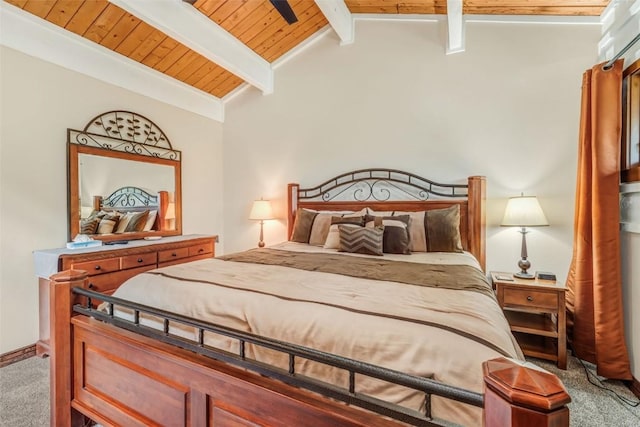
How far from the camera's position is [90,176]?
113 inches

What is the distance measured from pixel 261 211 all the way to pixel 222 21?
214 cm

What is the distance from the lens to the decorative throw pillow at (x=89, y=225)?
2803 mm

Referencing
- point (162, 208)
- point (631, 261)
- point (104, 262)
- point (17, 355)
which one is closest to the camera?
point (631, 261)

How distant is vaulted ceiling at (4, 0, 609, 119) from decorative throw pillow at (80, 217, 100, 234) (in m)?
1.73

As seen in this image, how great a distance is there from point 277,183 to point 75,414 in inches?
120

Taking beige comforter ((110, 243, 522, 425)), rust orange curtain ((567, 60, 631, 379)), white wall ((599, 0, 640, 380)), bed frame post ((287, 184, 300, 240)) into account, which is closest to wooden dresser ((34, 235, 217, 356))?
beige comforter ((110, 243, 522, 425))

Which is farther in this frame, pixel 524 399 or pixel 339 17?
pixel 339 17

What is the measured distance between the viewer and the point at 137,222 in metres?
3.32

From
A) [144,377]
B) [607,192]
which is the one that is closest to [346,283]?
[144,377]

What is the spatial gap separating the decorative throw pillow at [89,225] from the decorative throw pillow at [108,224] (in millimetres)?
43

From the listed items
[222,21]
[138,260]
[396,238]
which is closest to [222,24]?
[222,21]

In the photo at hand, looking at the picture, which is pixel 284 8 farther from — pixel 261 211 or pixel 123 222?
pixel 123 222

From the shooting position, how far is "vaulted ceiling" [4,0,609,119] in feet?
8.29

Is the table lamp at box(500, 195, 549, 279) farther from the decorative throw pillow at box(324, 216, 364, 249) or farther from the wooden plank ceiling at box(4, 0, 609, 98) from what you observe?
the wooden plank ceiling at box(4, 0, 609, 98)
